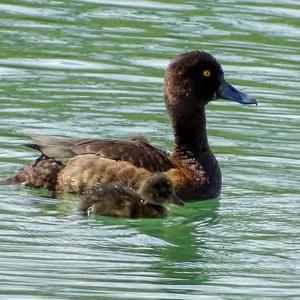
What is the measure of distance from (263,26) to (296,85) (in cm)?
244

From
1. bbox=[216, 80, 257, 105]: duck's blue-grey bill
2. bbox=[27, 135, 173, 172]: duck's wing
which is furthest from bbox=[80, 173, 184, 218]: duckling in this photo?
bbox=[216, 80, 257, 105]: duck's blue-grey bill

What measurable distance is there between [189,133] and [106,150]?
0.90m

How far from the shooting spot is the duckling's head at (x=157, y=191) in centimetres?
1243

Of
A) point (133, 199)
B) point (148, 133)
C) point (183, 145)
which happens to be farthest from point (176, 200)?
point (148, 133)

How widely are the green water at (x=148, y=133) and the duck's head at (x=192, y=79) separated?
2.30 ft

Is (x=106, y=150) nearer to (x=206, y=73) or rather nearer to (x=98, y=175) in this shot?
(x=98, y=175)

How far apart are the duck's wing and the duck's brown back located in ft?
0.19

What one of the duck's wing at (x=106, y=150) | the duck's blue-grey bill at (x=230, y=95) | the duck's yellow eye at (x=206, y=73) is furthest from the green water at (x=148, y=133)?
the duck's yellow eye at (x=206, y=73)

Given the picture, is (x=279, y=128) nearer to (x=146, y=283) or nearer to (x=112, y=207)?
(x=112, y=207)

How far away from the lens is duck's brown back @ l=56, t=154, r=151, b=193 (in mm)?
12859

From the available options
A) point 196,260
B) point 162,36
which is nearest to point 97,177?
point 196,260

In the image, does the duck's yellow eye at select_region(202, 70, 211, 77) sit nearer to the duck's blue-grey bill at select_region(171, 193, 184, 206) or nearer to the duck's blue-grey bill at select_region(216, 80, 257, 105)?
the duck's blue-grey bill at select_region(216, 80, 257, 105)

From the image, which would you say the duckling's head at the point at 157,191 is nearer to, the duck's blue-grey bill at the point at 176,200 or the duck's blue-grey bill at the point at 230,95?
the duck's blue-grey bill at the point at 176,200

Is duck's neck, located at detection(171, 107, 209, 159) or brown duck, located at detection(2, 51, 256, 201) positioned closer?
brown duck, located at detection(2, 51, 256, 201)
